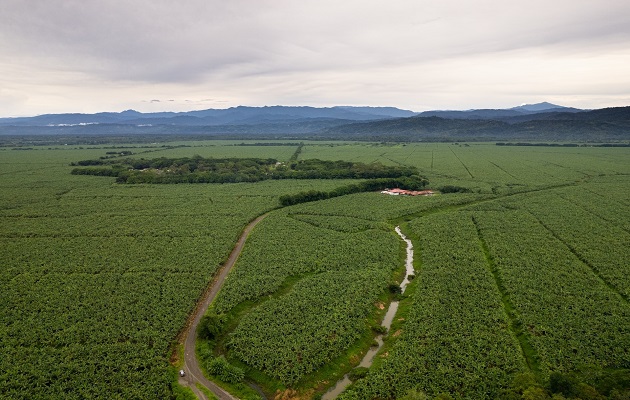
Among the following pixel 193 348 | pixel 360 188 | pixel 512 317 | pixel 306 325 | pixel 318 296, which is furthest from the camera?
pixel 360 188

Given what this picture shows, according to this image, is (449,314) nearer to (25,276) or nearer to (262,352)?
(262,352)

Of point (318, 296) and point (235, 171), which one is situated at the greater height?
point (235, 171)

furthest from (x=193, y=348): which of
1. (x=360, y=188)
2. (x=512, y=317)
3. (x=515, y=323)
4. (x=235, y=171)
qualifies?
(x=235, y=171)

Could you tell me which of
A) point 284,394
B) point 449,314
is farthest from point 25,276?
point 449,314

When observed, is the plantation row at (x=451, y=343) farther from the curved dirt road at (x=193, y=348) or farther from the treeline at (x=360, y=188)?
the treeline at (x=360, y=188)

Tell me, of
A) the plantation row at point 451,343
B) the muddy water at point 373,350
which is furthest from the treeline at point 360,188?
the plantation row at point 451,343

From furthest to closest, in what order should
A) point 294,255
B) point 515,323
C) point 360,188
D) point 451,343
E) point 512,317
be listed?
point 360,188 → point 294,255 → point 512,317 → point 515,323 → point 451,343

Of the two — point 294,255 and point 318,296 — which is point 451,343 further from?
point 294,255
